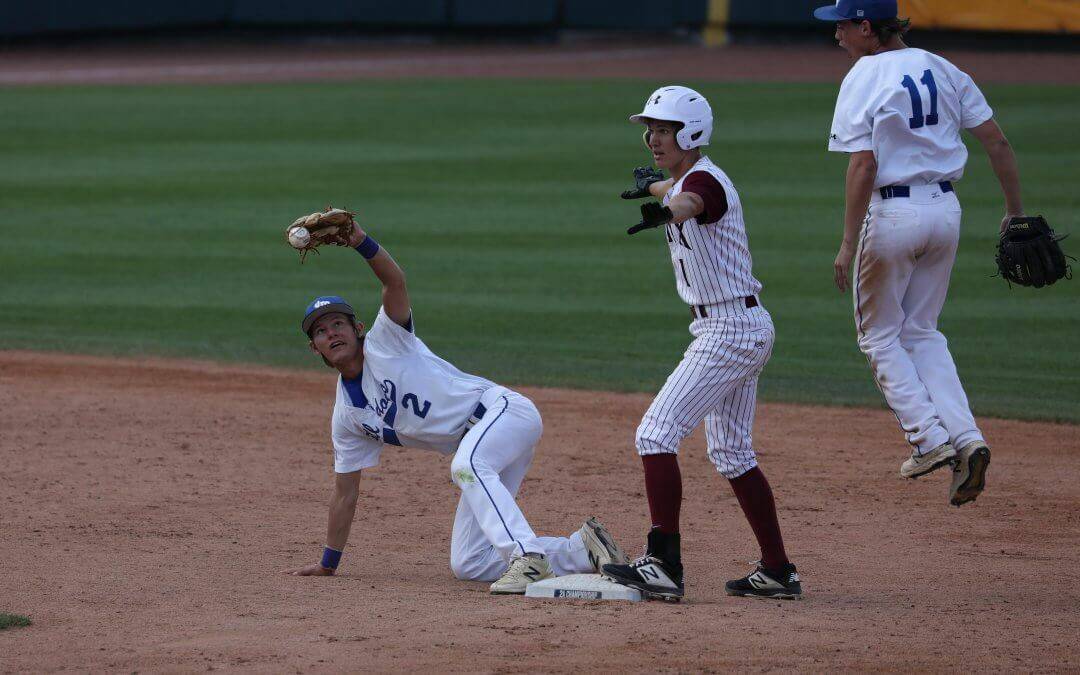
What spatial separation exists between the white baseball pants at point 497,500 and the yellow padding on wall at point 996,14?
21750 mm

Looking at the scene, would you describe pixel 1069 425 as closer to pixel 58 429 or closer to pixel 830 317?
pixel 830 317

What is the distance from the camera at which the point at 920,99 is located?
18.2ft

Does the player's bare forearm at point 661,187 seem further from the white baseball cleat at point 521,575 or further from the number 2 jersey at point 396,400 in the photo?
the white baseball cleat at point 521,575

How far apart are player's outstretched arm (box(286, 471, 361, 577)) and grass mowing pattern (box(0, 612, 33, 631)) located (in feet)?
3.56

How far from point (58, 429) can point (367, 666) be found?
455 centimetres

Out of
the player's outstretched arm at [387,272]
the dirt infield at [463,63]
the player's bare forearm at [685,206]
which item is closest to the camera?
the player's bare forearm at [685,206]

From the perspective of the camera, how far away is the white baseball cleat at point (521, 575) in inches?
216

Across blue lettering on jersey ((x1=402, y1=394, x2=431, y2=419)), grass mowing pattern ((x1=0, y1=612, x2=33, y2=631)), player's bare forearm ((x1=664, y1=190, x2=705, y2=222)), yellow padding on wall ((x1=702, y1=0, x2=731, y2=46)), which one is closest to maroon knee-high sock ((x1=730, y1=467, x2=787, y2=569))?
player's bare forearm ((x1=664, y1=190, x2=705, y2=222))

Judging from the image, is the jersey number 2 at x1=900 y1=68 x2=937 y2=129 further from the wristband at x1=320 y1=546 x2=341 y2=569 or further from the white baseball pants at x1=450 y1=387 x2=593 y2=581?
the wristband at x1=320 y1=546 x2=341 y2=569

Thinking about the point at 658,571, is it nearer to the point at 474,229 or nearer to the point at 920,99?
the point at 920,99

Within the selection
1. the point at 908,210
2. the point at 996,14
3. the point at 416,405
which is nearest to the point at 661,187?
the point at 908,210

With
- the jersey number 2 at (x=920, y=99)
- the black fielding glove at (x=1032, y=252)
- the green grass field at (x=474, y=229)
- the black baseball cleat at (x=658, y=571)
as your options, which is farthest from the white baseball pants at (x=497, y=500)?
the green grass field at (x=474, y=229)

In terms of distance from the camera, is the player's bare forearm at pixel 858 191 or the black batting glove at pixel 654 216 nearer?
the black batting glove at pixel 654 216

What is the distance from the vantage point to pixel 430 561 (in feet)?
20.3
